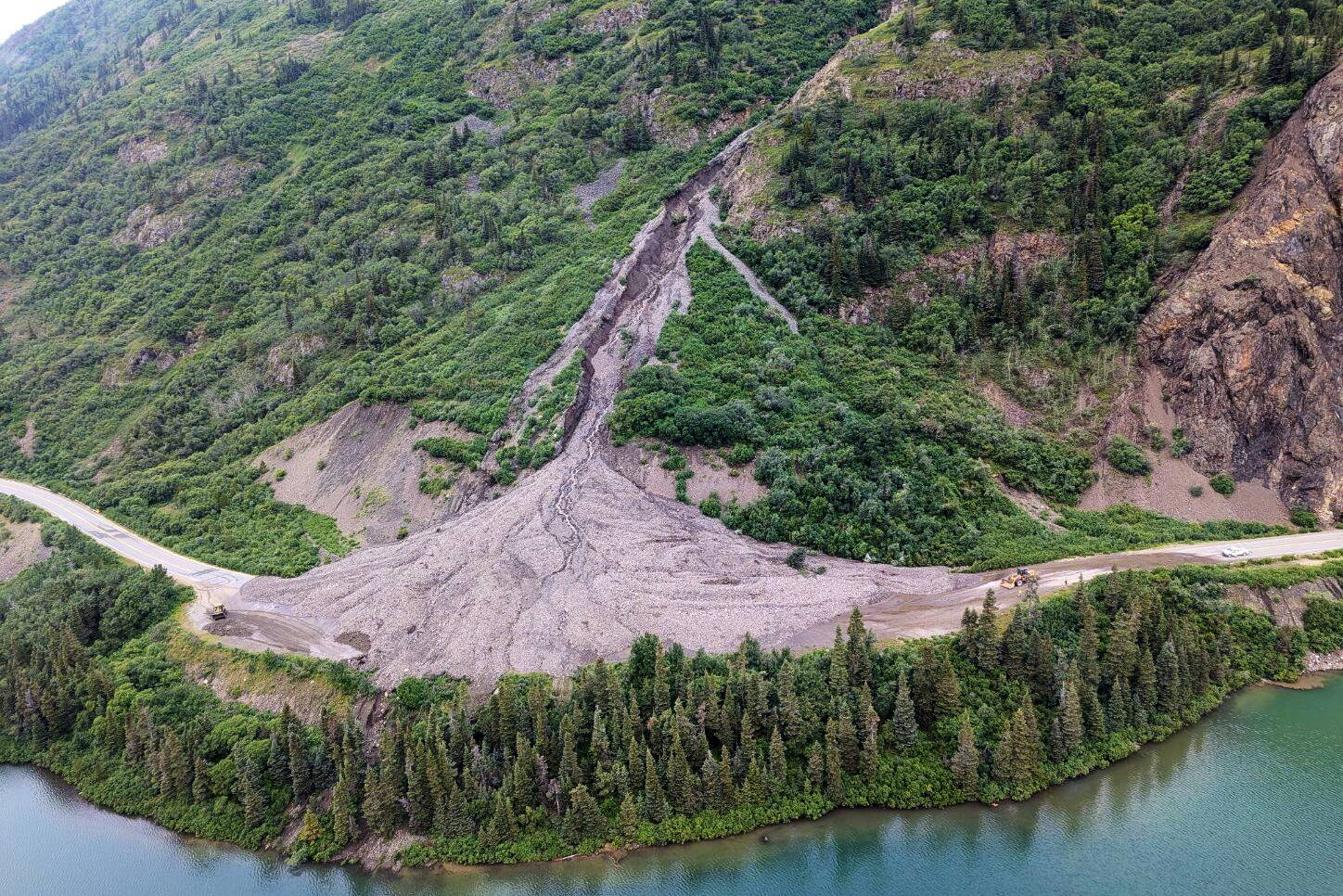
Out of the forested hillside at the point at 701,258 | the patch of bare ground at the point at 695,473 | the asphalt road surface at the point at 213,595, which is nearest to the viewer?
the asphalt road surface at the point at 213,595

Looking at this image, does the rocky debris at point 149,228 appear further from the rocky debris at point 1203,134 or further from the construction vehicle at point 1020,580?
the rocky debris at point 1203,134

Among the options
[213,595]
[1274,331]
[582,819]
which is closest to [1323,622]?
[1274,331]

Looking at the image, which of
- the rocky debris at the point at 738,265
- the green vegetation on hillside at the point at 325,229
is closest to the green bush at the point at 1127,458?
the rocky debris at the point at 738,265

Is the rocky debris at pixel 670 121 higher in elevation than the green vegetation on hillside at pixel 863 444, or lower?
higher

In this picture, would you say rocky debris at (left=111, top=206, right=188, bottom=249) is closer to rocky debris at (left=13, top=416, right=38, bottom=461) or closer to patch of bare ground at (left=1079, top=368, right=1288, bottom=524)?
rocky debris at (left=13, top=416, right=38, bottom=461)

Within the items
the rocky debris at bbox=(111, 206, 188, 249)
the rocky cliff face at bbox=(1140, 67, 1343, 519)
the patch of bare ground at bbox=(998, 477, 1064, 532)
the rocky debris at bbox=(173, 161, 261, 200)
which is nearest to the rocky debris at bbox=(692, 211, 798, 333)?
the patch of bare ground at bbox=(998, 477, 1064, 532)

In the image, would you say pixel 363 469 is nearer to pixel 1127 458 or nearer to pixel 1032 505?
pixel 1032 505
